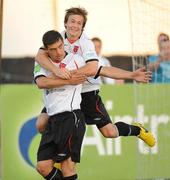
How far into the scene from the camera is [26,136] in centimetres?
1259

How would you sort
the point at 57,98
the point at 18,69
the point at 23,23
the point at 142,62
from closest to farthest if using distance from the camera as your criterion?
the point at 57,98 < the point at 142,62 < the point at 23,23 < the point at 18,69

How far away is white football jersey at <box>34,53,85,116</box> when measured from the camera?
9.57 metres

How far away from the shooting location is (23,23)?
16.6 m

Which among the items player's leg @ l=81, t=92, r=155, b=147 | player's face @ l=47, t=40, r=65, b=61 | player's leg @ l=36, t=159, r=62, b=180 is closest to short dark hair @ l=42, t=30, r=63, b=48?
player's face @ l=47, t=40, r=65, b=61

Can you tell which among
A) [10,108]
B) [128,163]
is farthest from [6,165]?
[128,163]

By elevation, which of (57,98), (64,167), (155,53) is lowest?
(64,167)

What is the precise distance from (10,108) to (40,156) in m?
2.94

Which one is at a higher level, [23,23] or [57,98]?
[23,23]

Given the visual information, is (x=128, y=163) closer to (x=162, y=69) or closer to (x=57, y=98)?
(x=162, y=69)

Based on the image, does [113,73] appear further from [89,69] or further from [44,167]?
[44,167]

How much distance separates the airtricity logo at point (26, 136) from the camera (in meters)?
12.5

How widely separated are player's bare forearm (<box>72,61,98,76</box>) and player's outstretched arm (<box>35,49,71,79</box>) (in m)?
0.15

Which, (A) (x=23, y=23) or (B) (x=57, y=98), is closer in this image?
(B) (x=57, y=98)

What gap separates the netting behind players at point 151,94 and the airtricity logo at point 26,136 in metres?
1.42
